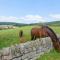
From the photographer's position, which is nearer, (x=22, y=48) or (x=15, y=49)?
(x=15, y=49)

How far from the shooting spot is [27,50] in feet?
44.2

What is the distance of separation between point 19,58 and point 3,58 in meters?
1.85

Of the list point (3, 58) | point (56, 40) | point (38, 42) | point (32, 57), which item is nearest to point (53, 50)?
point (56, 40)

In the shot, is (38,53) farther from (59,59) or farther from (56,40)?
(56,40)

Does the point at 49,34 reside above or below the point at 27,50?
above

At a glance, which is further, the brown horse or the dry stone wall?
the brown horse

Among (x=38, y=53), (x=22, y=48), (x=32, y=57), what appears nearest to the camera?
(x=22, y=48)

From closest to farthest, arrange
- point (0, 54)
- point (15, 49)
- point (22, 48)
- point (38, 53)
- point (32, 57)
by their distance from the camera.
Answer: point (0, 54) → point (15, 49) → point (22, 48) → point (32, 57) → point (38, 53)

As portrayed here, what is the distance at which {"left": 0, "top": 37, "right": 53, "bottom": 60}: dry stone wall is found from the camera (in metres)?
10.9

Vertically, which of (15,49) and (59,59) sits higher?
(15,49)

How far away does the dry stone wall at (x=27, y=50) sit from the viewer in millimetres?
10938

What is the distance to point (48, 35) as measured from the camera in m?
19.0

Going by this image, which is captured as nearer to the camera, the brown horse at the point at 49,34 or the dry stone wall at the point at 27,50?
the dry stone wall at the point at 27,50

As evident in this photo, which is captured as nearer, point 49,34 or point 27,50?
point 27,50
